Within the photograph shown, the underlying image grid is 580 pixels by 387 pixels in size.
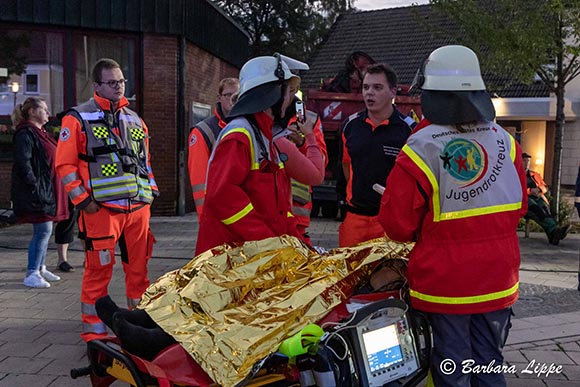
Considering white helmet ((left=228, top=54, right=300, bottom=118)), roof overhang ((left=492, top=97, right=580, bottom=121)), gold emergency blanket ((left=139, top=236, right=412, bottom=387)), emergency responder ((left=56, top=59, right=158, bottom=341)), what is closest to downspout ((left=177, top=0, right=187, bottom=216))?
emergency responder ((left=56, top=59, right=158, bottom=341))

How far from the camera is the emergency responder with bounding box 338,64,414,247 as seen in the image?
186 inches

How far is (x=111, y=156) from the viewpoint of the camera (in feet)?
15.9

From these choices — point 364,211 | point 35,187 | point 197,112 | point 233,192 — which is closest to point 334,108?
point 197,112

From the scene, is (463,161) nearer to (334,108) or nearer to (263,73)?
(263,73)

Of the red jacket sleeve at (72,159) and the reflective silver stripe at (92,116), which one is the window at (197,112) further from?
the red jacket sleeve at (72,159)

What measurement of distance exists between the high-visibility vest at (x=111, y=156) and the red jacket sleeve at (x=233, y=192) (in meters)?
1.53

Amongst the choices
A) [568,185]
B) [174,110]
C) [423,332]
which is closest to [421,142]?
[423,332]

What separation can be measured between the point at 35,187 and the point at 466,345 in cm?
546

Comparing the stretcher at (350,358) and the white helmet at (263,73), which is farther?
the white helmet at (263,73)

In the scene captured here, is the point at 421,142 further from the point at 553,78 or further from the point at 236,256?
the point at 553,78

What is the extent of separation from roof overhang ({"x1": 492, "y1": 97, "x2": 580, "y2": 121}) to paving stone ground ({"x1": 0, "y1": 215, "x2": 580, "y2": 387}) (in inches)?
509

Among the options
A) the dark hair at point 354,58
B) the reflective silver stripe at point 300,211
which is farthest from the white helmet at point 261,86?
the dark hair at point 354,58

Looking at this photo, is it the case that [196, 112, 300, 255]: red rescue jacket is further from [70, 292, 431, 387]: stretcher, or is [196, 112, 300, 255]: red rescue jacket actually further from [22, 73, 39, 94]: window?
[22, 73, 39, 94]: window

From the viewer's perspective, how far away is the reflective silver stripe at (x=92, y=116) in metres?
4.80
